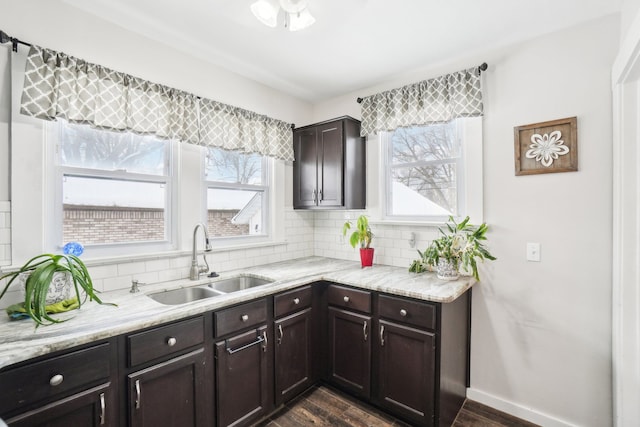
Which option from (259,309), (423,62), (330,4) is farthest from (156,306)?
(423,62)

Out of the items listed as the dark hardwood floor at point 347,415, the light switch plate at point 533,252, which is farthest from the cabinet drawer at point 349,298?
the light switch plate at point 533,252

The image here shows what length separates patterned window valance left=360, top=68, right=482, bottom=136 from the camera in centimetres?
227

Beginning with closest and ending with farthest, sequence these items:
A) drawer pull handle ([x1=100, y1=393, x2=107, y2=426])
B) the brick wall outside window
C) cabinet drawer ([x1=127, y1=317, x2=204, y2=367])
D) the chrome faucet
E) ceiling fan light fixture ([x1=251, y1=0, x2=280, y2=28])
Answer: drawer pull handle ([x1=100, y1=393, x2=107, y2=426]) → cabinet drawer ([x1=127, y1=317, x2=204, y2=367]) → ceiling fan light fixture ([x1=251, y1=0, x2=280, y2=28]) → the brick wall outside window → the chrome faucet

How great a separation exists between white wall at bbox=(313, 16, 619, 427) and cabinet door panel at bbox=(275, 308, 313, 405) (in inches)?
50.6

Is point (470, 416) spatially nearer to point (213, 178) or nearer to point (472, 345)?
point (472, 345)

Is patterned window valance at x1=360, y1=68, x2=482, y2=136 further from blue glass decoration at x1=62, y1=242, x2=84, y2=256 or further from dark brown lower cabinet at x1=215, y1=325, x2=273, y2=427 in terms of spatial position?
blue glass decoration at x1=62, y1=242, x2=84, y2=256

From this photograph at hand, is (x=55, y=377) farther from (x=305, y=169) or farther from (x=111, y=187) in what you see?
(x=305, y=169)

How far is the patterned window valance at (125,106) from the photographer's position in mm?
1650

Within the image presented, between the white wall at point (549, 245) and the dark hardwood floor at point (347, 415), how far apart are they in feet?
0.40

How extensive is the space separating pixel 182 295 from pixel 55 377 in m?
0.93

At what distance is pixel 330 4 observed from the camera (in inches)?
71.0

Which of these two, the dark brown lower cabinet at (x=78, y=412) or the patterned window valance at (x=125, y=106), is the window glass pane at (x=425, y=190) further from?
the dark brown lower cabinet at (x=78, y=412)

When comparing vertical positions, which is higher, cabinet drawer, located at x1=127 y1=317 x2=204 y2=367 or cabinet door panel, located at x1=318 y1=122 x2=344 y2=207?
cabinet door panel, located at x1=318 y1=122 x2=344 y2=207

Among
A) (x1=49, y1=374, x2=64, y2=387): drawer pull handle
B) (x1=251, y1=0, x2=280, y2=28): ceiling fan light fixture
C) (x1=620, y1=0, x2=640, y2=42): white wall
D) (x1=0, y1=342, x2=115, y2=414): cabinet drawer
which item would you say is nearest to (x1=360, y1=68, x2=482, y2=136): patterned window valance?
(x1=620, y1=0, x2=640, y2=42): white wall
